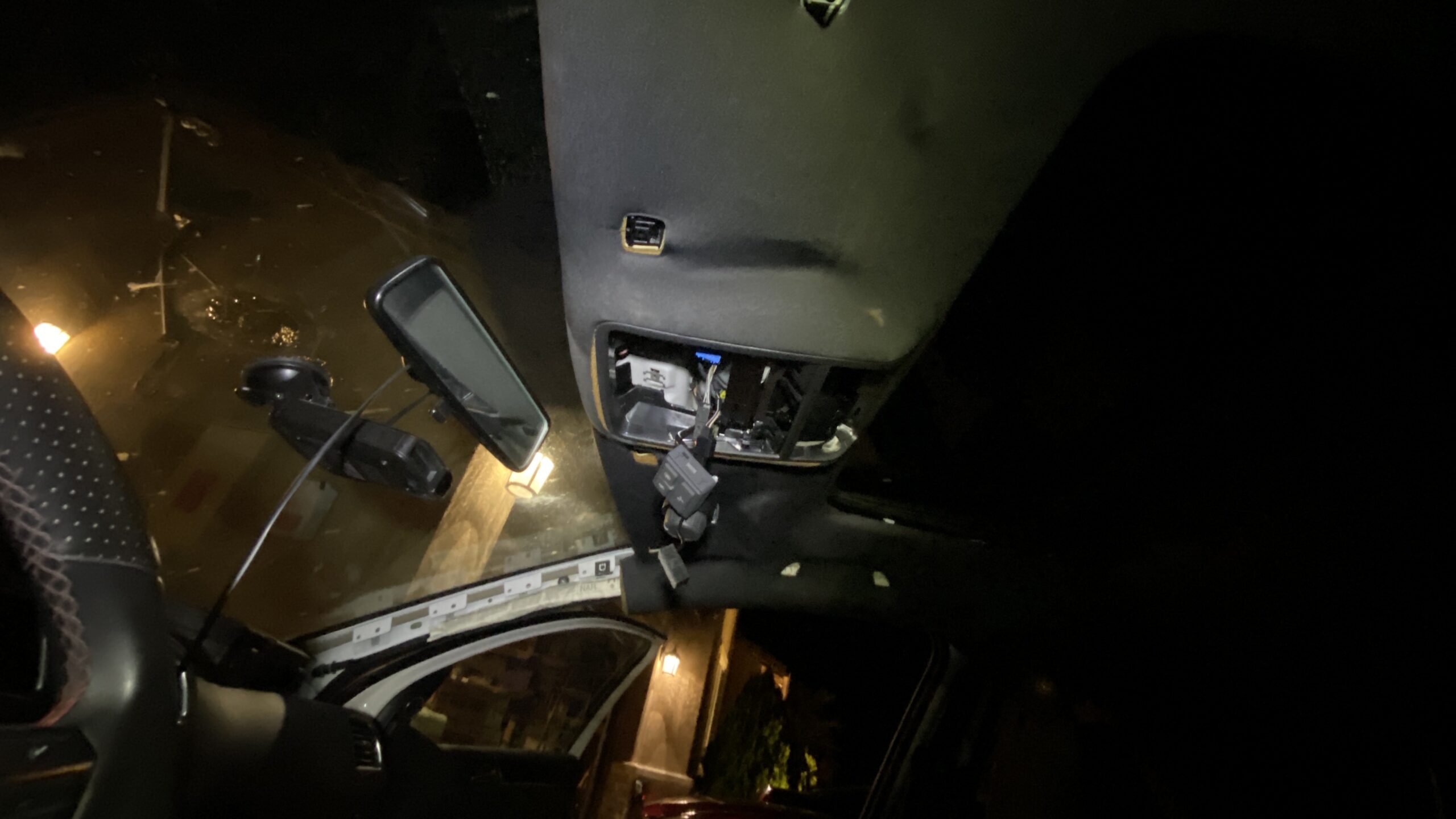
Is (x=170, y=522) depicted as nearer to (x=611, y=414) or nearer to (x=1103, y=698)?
(x=611, y=414)

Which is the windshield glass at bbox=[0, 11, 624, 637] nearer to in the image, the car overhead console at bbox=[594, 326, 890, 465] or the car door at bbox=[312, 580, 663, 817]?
the car door at bbox=[312, 580, 663, 817]

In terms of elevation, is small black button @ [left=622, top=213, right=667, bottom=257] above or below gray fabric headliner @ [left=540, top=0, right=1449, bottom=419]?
below

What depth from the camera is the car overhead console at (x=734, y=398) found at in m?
1.02

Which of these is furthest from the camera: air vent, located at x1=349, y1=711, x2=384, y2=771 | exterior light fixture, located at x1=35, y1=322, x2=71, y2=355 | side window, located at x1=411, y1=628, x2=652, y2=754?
side window, located at x1=411, y1=628, x2=652, y2=754

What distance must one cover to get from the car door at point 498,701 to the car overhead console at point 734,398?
1.08 meters

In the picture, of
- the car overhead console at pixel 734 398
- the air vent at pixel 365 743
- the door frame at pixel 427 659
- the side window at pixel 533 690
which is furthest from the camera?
the side window at pixel 533 690

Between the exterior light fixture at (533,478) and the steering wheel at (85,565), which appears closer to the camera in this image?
the steering wheel at (85,565)

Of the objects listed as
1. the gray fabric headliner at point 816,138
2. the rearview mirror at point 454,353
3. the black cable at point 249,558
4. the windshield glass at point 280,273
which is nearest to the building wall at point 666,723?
the windshield glass at point 280,273

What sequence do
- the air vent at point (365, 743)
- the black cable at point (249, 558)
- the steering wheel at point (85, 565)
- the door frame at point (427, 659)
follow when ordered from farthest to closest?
the door frame at point (427, 659) → the air vent at point (365, 743) → the black cable at point (249, 558) → the steering wheel at point (85, 565)

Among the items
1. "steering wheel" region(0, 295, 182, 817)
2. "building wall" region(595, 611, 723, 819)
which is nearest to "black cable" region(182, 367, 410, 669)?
"steering wheel" region(0, 295, 182, 817)

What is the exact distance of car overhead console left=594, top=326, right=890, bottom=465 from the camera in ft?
3.35

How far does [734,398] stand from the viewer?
1128 mm

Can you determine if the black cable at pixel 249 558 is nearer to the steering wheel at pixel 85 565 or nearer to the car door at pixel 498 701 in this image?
the steering wheel at pixel 85 565

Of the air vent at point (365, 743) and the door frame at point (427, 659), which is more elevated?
the door frame at point (427, 659)
